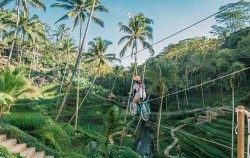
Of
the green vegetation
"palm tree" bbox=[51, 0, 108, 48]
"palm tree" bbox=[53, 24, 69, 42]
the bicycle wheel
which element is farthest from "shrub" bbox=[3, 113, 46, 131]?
"palm tree" bbox=[53, 24, 69, 42]

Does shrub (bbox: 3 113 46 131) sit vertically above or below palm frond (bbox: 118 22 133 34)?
below

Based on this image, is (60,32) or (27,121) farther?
(60,32)

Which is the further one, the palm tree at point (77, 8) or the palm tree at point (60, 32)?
the palm tree at point (60, 32)

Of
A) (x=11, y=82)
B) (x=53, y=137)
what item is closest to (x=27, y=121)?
(x=53, y=137)

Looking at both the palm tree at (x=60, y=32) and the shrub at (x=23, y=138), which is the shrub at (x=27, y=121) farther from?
the palm tree at (x=60, y=32)

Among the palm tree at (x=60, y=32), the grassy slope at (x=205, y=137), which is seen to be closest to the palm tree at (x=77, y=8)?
the grassy slope at (x=205, y=137)

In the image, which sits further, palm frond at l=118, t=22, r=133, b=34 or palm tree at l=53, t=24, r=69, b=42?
palm tree at l=53, t=24, r=69, b=42

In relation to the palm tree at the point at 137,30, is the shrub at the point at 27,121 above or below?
below

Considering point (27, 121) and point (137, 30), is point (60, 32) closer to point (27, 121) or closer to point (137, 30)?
point (137, 30)

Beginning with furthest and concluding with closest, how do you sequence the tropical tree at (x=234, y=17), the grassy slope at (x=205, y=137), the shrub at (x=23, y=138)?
the tropical tree at (x=234, y=17) < the grassy slope at (x=205, y=137) < the shrub at (x=23, y=138)

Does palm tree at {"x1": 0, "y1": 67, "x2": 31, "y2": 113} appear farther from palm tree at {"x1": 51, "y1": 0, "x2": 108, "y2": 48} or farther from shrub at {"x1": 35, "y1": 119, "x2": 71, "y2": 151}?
palm tree at {"x1": 51, "y1": 0, "x2": 108, "y2": 48}

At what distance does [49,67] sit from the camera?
73438mm

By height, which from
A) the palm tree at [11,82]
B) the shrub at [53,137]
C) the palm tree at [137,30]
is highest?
the palm tree at [137,30]

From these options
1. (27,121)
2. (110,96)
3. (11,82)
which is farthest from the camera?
(110,96)
